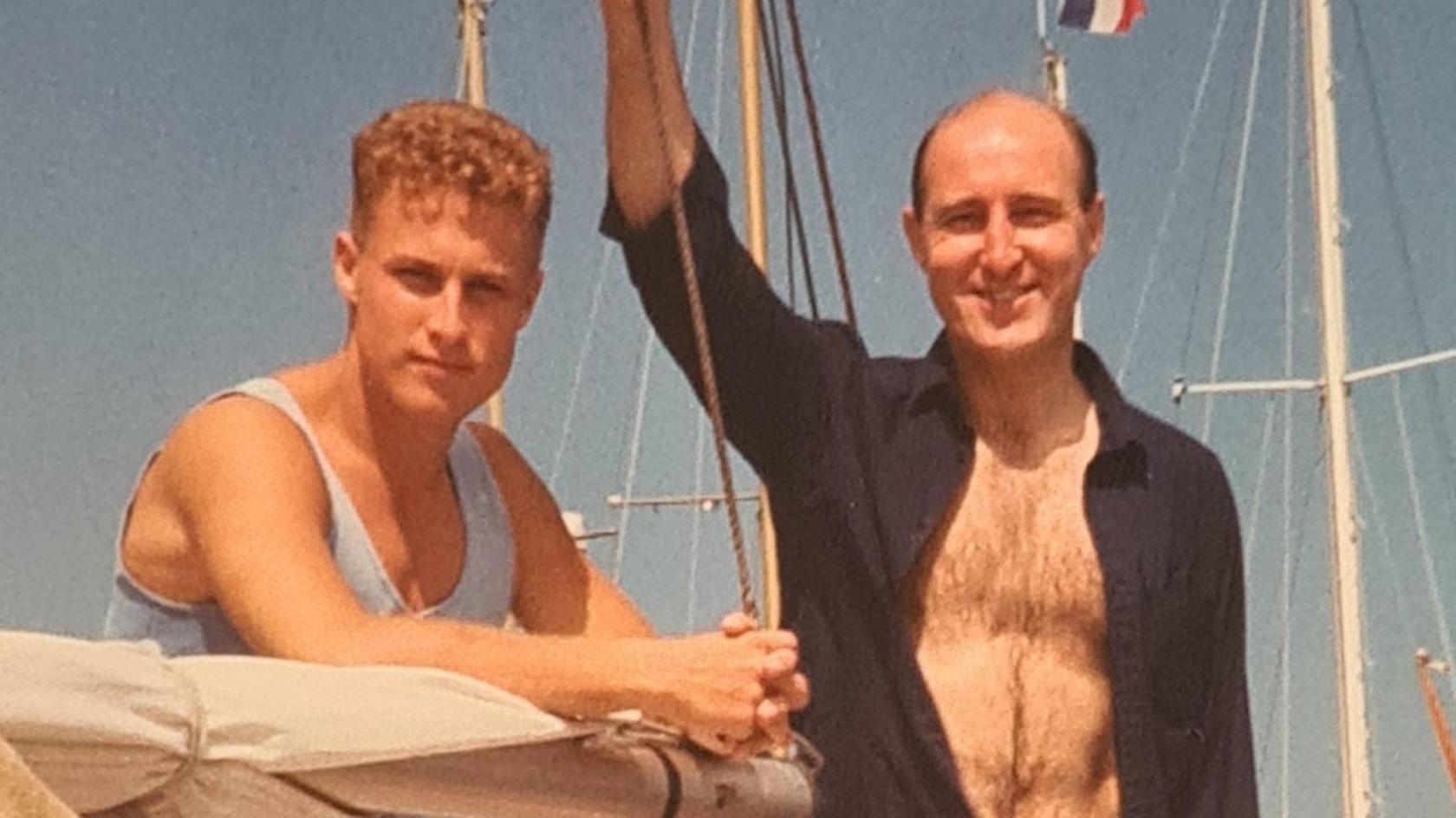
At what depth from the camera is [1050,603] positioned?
340 cm

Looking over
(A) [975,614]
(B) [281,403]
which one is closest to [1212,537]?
(A) [975,614]

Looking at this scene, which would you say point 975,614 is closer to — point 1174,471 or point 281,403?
point 1174,471

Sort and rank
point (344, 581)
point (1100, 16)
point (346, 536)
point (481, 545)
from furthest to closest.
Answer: point (1100, 16) → point (481, 545) → point (346, 536) → point (344, 581)

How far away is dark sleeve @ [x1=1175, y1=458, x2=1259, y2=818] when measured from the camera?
11.1 feet

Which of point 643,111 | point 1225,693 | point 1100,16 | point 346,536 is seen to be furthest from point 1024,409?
point 1100,16

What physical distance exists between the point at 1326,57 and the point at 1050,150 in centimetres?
→ 1634

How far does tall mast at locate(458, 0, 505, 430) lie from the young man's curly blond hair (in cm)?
1799

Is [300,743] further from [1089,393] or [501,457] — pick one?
[1089,393]

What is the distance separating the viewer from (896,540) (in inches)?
134

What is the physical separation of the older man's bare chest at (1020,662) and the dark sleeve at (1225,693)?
0.16 metres

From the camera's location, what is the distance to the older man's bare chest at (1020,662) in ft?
11.1

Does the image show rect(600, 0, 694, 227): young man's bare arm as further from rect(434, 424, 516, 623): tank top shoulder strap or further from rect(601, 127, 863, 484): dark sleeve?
rect(434, 424, 516, 623): tank top shoulder strap

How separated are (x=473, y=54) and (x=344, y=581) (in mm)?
20882

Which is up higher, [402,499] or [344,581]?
[402,499]
